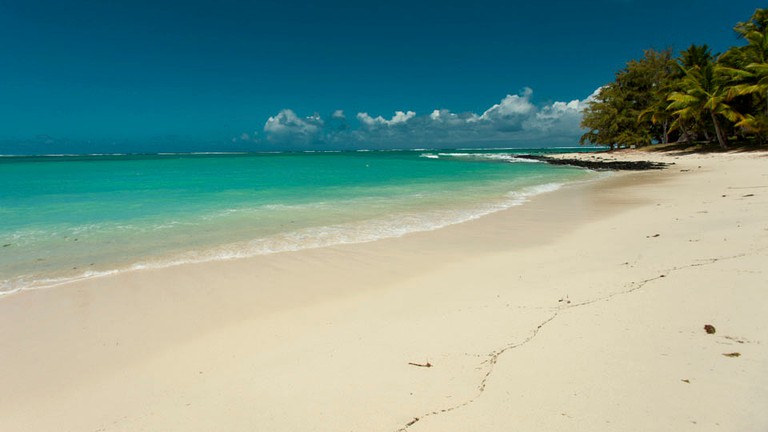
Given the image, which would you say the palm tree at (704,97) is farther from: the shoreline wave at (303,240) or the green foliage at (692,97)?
the shoreline wave at (303,240)

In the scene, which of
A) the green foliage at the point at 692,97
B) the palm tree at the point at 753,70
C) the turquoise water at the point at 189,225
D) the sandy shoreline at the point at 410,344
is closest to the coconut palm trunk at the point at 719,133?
the green foliage at the point at 692,97

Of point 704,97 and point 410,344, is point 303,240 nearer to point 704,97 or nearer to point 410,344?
point 410,344

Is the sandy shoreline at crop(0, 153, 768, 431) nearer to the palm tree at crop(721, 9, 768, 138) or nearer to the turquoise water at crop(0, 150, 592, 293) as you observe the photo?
the turquoise water at crop(0, 150, 592, 293)

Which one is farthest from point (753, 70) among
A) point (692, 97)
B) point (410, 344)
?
point (410, 344)

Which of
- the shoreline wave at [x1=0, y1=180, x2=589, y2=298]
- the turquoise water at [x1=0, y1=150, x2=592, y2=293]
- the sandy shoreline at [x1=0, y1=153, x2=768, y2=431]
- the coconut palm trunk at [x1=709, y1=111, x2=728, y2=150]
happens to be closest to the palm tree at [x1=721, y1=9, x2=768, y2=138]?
the coconut palm trunk at [x1=709, y1=111, x2=728, y2=150]

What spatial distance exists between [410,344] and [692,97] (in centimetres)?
4099

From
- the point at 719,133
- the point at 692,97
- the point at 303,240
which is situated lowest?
the point at 303,240

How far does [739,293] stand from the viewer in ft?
12.8

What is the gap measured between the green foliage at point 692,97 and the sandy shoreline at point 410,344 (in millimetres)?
32318

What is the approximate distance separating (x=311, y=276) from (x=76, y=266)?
4.33 metres

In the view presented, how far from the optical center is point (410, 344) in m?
3.44

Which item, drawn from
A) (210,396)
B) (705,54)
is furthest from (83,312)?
(705,54)

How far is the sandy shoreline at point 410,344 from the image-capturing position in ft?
8.23

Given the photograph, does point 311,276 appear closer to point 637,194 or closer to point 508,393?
point 508,393
